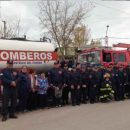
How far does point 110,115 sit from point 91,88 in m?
4.01

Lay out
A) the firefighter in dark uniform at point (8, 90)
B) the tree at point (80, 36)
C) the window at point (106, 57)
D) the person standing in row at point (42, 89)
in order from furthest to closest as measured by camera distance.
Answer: the tree at point (80, 36)
the window at point (106, 57)
the person standing in row at point (42, 89)
the firefighter in dark uniform at point (8, 90)

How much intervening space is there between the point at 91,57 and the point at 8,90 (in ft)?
33.9

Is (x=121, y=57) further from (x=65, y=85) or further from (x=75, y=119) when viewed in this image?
(x=75, y=119)

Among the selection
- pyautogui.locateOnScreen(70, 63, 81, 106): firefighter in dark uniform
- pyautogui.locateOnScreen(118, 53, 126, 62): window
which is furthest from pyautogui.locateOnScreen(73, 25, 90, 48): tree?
pyautogui.locateOnScreen(70, 63, 81, 106): firefighter in dark uniform

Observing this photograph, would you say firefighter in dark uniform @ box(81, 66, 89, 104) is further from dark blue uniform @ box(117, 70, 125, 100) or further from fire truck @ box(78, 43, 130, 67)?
fire truck @ box(78, 43, 130, 67)

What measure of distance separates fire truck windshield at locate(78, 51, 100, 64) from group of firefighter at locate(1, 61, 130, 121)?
348 cm

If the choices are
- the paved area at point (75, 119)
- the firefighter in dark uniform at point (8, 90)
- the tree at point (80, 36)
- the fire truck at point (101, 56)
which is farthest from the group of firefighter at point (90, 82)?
the tree at point (80, 36)

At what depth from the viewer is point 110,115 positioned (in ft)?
42.7

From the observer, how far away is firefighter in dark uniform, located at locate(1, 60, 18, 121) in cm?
1261

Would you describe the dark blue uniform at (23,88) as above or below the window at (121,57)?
below

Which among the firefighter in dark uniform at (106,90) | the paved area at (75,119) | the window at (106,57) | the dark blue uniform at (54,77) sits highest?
the window at (106,57)

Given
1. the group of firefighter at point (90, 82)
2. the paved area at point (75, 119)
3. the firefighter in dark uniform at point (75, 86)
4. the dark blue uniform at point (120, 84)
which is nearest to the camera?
the paved area at point (75, 119)

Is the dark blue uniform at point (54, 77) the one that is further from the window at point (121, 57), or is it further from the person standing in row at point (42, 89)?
the window at point (121, 57)

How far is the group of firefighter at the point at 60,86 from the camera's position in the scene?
42.3 ft
